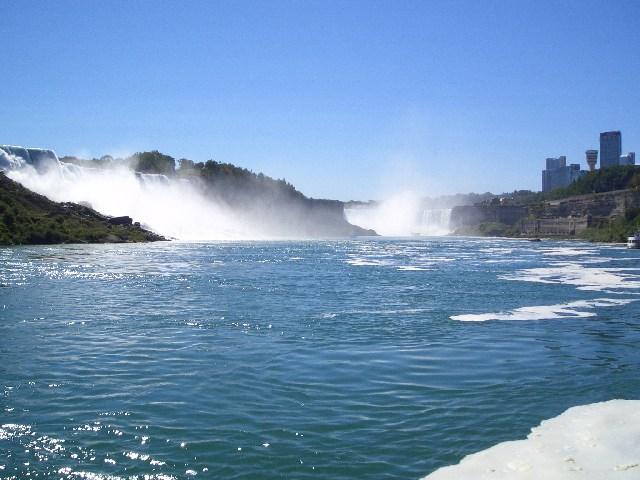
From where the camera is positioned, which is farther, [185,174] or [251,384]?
[185,174]

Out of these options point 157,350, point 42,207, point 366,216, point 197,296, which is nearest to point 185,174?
point 366,216

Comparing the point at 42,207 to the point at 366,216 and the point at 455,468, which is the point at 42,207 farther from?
the point at 366,216

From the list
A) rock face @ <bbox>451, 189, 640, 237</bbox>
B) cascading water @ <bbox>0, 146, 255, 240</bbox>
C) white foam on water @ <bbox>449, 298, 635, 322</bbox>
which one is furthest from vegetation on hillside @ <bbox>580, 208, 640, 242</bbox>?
white foam on water @ <bbox>449, 298, 635, 322</bbox>

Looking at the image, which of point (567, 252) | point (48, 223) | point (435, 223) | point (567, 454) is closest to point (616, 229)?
Result: point (567, 252)

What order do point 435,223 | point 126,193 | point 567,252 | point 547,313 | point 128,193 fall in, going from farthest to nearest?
point 435,223
point 128,193
point 126,193
point 567,252
point 547,313

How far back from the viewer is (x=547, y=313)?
58.0ft

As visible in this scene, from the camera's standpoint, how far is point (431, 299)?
2066cm

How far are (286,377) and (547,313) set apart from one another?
32.6 feet

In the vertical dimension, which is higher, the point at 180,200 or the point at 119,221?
the point at 180,200

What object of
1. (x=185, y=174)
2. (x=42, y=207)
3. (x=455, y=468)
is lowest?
(x=455, y=468)

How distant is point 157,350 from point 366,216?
6548 inches

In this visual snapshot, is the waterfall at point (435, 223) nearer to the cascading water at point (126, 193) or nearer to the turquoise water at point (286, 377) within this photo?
the cascading water at point (126, 193)

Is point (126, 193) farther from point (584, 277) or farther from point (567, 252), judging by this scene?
point (584, 277)

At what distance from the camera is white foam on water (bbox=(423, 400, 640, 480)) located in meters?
6.46
